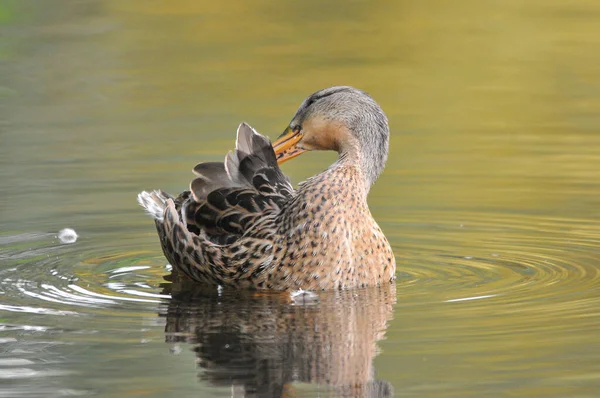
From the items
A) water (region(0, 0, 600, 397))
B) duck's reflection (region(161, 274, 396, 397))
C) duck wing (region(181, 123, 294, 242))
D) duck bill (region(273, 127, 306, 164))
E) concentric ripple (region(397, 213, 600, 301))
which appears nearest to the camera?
duck's reflection (region(161, 274, 396, 397))

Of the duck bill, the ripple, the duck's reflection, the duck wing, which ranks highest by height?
the duck bill

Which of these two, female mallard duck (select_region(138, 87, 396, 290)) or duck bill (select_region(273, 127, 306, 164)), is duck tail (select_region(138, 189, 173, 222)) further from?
duck bill (select_region(273, 127, 306, 164))

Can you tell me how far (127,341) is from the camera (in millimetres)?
6703

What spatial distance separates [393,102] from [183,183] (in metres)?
3.82

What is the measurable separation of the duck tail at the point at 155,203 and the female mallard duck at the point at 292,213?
0.02m

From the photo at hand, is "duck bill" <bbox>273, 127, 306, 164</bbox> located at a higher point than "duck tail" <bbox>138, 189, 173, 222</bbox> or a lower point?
higher

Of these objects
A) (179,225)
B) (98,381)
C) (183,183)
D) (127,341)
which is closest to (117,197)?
(183,183)

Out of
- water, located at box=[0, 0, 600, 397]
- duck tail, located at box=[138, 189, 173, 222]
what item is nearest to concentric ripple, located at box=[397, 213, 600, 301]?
water, located at box=[0, 0, 600, 397]

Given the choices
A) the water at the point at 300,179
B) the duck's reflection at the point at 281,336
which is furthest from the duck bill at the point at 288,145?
the duck's reflection at the point at 281,336

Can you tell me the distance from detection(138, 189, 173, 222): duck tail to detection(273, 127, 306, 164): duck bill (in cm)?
80

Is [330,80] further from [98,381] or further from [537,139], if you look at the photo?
[98,381]

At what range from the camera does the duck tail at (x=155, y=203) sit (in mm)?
8948

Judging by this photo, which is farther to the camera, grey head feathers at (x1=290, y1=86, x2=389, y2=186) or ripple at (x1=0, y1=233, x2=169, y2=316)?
grey head feathers at (x1=290, y1=86, x2=389, y2=186)

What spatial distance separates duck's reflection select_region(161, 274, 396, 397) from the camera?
6.04 m
